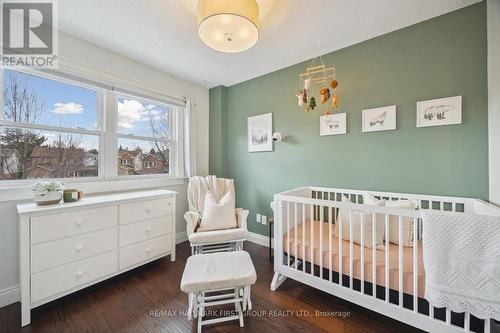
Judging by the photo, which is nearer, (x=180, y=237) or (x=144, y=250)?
(x=144, y=250)

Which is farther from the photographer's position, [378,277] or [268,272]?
[268,272]

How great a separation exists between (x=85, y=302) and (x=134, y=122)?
1967 millimetres

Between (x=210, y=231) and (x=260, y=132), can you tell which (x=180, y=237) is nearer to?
(x=210, y=231)

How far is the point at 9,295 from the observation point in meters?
1.70

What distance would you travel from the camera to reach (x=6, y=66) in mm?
1743

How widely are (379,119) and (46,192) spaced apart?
3.08 m

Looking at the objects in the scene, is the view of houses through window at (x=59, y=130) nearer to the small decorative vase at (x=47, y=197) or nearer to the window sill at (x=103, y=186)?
the window sill at (x=103, y=186)

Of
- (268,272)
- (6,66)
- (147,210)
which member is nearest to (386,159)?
(268,272)

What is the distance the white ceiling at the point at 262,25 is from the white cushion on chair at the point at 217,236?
78.9 inches

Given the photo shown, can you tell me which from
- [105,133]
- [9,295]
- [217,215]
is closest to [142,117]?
[105,133]

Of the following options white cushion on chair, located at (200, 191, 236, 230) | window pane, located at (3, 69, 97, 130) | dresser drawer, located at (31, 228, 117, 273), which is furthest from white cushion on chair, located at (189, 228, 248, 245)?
window pane, located at (3, 69, 97, 130)

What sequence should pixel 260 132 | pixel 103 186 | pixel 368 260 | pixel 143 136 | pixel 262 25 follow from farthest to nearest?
1. pixel 260 132
2. pixel 143 136
3. pixel 103 186
4. pixel 262 25
5. pixel 368 260

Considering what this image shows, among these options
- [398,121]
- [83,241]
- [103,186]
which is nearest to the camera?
[83,241]

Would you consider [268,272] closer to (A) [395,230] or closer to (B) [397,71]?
(A) [395,230]
